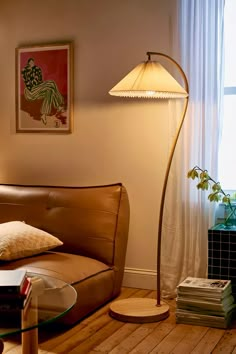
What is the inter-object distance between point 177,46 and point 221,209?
3.77 ft

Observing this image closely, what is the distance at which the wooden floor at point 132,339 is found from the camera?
111 inches

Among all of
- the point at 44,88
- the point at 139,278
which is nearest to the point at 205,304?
the point at 139,278

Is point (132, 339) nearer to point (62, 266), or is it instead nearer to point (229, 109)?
point (62, 266)

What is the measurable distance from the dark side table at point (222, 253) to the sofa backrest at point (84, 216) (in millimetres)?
628

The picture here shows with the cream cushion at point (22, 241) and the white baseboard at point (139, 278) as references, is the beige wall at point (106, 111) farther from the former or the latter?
the cream cushion at point (22, 241)

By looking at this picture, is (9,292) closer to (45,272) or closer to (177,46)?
(45,272)

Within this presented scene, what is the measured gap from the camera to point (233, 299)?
333 centimetres

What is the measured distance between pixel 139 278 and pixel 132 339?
1010 mm

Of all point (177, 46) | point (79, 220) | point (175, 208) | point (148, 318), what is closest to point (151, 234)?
point (175, 208)

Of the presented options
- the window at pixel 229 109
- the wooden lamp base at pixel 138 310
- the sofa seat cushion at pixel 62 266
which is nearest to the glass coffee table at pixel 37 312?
the sofa seat cushion at pixel 62 266

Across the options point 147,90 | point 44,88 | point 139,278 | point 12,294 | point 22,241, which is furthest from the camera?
point 44,88

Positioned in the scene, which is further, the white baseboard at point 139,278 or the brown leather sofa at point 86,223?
the white baseboard at point 139,278

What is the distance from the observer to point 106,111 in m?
4.03

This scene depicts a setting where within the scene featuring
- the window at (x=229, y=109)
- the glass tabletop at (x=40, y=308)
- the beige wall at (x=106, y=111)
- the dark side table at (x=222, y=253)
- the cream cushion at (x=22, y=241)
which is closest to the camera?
the glass tabletop at (x=40, y=308)
